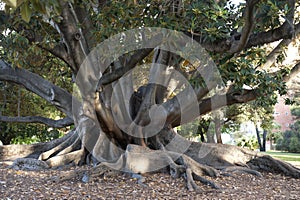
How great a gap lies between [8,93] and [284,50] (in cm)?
884

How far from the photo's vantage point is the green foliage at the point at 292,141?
96.3ft

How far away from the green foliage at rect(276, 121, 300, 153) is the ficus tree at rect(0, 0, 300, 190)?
21204 millimetres

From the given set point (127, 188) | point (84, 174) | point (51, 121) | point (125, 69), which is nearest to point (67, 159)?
point (51, 121)

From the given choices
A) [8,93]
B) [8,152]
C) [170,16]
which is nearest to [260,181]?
[170,16]

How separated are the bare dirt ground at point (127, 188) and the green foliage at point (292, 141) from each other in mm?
23189

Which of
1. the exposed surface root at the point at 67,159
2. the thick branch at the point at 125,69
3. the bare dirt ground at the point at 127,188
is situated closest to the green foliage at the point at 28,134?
the exposed surface root at the point at 67,159

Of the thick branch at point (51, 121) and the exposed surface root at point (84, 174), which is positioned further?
the thick branch at point (51, 121)

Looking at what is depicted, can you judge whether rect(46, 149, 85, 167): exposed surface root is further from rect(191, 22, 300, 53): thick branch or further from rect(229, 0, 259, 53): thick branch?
rect(229, 0, 259, 53): thick branch

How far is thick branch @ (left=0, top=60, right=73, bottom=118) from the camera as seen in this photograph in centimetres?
863

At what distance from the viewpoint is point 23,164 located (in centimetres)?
851

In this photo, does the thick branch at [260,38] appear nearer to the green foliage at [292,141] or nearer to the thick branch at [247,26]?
the thick branch at [247,26]

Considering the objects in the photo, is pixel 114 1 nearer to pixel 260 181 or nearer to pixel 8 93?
pixel 260 181

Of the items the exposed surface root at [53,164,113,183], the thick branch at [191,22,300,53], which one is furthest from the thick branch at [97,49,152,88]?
the exposed surface root at [53,164,113,183]

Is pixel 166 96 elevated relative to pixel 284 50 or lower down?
lower down
